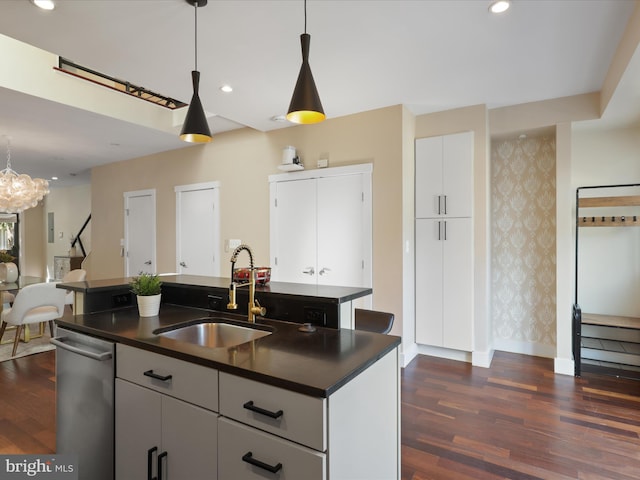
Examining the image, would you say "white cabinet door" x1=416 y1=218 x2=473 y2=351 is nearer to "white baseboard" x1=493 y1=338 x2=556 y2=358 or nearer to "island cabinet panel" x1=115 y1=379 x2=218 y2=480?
"white baseboard" x1=493 y1=338 x2=556 y2=358

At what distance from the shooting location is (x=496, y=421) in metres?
2.63

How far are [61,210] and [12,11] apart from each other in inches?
328

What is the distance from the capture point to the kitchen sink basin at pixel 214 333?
1912mm

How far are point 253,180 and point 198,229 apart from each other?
1183mm

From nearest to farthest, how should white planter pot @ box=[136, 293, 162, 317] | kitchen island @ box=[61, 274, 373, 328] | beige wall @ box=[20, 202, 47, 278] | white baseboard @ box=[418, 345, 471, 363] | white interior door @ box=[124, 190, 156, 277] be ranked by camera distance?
kitchen island @ box=[61, 274, 373, 328], white planter pot @ box=[136, 293, 162, 317], white baseboard @ box=[418, 345, 471, 363], white interior door @ box=[124, 190, 156, 277], beige wall @ box=[20, 202, 47, 278]

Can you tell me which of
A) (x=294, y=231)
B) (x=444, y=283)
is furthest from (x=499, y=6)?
(x=294, y=231)

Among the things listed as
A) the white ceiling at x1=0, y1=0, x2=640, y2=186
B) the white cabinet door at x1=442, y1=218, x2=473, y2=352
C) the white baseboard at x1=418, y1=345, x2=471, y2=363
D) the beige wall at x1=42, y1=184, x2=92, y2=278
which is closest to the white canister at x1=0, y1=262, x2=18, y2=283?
the white ceiling at x1=0, y1=0, x2=640, y2=186

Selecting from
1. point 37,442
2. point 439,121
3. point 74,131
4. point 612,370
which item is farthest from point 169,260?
point 612,370

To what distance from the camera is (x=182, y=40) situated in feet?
8.29

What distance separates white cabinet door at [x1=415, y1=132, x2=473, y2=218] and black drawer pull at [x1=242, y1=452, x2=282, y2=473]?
127 inches

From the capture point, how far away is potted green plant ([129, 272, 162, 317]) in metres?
2.07

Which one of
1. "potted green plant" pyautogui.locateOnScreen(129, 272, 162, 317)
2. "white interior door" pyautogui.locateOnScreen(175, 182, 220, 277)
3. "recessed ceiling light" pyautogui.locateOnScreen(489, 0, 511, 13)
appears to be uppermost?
"recessed ceiling light" pyautogui.locateOnScreen(489, 0, 511, 13)

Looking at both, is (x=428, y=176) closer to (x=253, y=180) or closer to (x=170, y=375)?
(x=253, y=180)

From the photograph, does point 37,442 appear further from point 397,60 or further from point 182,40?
point 397,60
